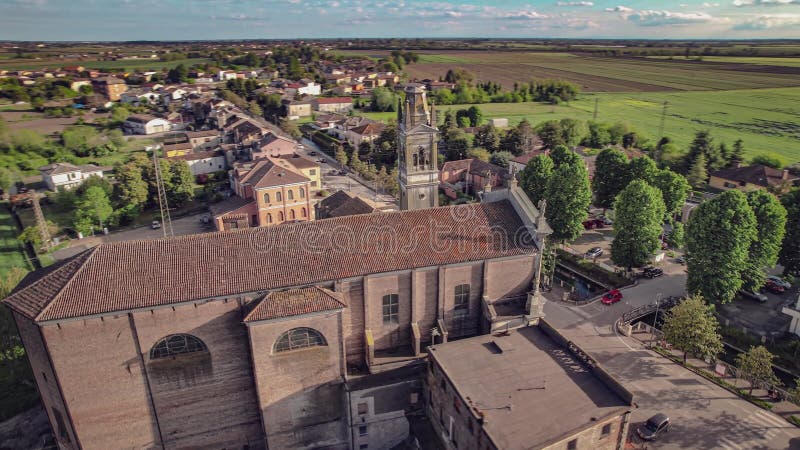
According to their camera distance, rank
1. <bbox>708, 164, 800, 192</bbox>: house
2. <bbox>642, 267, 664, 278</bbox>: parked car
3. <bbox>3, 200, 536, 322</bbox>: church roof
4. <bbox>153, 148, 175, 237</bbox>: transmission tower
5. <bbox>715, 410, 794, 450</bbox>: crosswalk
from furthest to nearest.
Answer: <bbox>708, 164, 800, 192</bbox>: house, <bbox>153, 148, 175, 237</bbox>: transmission tower, <bbox>642, 267, 664, 278</bbox>: parked car, <bbox>715, 410, 794, 450</bbox>: crosswalk, <bbox>3, 200, 536, 322</bbox>: church roof

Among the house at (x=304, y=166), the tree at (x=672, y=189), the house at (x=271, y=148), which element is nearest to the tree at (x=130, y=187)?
the house at (x=271, y=148)

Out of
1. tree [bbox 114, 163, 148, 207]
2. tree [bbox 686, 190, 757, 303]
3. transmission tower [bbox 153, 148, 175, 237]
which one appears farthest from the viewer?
tree [bbox 114, 163, 148, 207]

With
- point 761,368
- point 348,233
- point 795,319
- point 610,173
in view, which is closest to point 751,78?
point 610,173

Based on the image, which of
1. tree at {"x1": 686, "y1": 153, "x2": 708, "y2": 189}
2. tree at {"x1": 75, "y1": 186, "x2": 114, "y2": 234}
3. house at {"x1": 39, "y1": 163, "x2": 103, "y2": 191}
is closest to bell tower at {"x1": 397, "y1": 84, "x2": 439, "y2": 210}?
tree at {"x1": 75, "y1": 186, "x2": 114, "y2": 234}

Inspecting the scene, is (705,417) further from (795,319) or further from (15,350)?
(15,350)

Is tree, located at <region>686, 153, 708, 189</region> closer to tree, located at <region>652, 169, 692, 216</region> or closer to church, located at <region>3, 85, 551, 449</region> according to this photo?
tree, located at <region>652, 169, 692, 216</region>

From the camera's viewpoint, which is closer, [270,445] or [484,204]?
[270,445]
